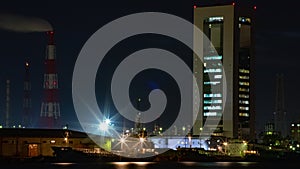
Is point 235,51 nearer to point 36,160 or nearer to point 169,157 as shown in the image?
point 169,157

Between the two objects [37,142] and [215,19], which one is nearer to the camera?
[37,142]

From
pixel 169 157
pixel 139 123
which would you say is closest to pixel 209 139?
pixel 139 123

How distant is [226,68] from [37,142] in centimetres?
5990

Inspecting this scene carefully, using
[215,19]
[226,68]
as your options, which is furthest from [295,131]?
[215,19]

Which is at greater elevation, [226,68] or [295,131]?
[226,68]

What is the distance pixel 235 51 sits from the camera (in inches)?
4592

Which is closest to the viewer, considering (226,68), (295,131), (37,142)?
(37,142)

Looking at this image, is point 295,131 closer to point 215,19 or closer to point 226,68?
point 226,68

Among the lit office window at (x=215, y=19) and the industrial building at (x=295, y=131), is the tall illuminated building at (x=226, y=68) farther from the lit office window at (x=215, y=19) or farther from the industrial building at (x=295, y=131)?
the industrial building at (x=295, y=131)

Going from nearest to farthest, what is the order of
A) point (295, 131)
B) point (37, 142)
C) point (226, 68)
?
point (37, 142), point (226, 68), point (295, 131)

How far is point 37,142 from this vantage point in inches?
2498

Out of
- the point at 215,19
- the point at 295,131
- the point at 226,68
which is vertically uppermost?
the point at 215,19

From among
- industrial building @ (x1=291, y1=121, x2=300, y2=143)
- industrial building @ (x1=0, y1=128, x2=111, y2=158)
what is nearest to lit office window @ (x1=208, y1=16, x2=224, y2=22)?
industrial building @ (x1=291, y1=121, x2=300, y2=143)

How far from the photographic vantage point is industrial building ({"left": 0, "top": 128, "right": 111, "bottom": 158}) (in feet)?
203
